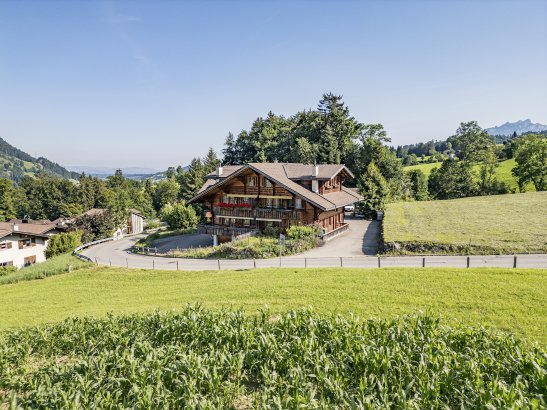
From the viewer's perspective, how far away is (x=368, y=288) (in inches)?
618

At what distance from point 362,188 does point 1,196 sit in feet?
314

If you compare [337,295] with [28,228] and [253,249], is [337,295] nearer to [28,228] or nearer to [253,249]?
[253,249]

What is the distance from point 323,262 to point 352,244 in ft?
31.4

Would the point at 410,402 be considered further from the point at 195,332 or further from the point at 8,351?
the point at 8,351

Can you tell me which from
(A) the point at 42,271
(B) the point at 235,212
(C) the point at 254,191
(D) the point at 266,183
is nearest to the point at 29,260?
(A) the point at 42,271

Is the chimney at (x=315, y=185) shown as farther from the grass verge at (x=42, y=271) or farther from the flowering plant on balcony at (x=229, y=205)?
the grass verge at (x=42, y=271)

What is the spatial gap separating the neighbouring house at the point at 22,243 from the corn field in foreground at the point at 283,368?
1974 inches

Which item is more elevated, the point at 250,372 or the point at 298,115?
the point at 298,115

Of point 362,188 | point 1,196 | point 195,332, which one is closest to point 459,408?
point 195,332

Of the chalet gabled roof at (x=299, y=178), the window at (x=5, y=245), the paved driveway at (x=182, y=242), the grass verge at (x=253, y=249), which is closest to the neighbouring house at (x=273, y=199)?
the chalet gabled roof at (x=299, y=178)

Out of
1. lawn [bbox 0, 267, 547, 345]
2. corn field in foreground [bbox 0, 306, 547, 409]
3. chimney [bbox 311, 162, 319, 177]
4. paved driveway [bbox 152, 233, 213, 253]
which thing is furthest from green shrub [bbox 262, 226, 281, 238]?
corn field in foreground [bbox 0, 306, 547, 409]

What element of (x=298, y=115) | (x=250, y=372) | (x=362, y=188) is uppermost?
(x=298, y=115)

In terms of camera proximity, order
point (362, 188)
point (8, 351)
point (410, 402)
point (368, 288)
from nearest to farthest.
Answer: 1. point (410, 402)
2. point (8, 351)
3. point (368, 288)
4. point (362, 188)

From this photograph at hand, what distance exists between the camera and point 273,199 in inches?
1575
